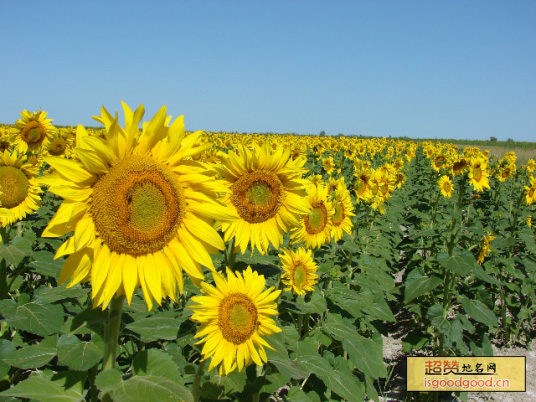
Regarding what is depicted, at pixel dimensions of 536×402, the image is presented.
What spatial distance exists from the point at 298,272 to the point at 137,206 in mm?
1638

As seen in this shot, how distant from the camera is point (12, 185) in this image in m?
3.52

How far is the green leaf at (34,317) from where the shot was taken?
2072 millimetres

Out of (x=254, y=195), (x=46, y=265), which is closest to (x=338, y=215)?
(x=254, y=195)

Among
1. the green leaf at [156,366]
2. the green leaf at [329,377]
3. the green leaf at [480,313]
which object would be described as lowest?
the green leaf at [329,377]

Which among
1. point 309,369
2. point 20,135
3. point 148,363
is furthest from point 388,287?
point 20,135

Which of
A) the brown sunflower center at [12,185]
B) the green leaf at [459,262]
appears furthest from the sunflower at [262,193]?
the brown sunflower center at [12,185]

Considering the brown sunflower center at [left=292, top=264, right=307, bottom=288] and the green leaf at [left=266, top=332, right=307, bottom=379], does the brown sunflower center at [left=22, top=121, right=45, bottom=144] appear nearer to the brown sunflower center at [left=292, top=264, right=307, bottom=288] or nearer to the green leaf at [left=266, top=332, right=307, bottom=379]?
the brown sunflower center at [left=292, top=264, right=307, bottom=288]

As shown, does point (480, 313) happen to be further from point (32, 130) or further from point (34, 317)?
point (32, 130)

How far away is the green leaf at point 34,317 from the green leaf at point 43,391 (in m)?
0.74

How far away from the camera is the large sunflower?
4.10 feet

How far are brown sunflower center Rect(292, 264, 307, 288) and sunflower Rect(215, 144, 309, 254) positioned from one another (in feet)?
2.21

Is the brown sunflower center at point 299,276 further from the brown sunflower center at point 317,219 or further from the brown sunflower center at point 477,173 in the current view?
the brown sunflower center at point 477,173

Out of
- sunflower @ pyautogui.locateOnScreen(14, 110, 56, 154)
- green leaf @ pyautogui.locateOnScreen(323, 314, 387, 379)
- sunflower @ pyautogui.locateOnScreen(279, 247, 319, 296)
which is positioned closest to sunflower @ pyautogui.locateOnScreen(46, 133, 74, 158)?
sunflower @ pyautogui.locateOnScreen(14, 110, 56, 154)

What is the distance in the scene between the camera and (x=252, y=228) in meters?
2.12
